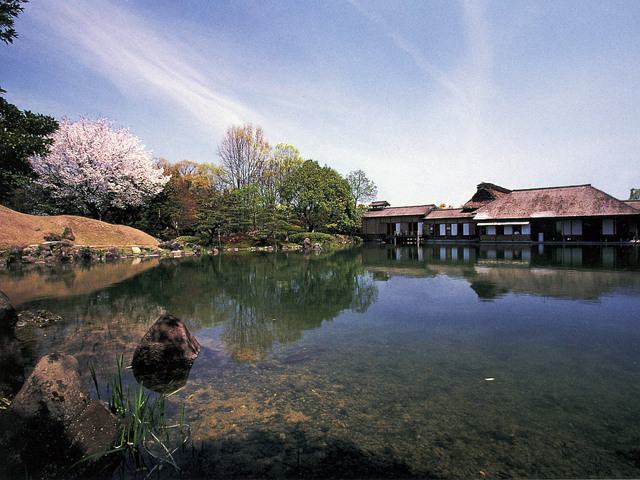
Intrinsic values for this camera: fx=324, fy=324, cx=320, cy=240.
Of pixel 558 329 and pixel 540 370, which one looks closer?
pixel 540 370

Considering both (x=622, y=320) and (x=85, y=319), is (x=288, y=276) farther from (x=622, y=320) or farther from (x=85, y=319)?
(x=622, y=320)

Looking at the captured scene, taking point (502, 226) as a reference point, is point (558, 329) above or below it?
below

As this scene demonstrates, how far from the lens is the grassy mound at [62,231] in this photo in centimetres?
1667

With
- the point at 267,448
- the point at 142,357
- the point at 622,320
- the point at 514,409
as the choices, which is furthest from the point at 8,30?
the point at 622,320

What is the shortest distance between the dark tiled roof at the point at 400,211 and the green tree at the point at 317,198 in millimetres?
5173

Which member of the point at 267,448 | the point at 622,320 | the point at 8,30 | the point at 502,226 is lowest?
the point at 267,448

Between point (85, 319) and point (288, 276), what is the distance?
6.09 meters

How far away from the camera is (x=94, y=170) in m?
22.5

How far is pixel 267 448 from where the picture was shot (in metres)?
2.45

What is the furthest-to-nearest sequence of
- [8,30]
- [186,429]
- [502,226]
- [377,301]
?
[502,226] < [8,30] < [377,301] < [186,429]

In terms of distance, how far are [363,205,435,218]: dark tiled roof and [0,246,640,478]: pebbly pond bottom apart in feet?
100

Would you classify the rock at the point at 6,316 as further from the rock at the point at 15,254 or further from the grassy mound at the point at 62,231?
the grassy mound at the point at 62,231

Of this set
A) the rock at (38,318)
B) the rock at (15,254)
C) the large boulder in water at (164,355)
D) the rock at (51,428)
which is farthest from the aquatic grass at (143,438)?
the rock at (15,254)

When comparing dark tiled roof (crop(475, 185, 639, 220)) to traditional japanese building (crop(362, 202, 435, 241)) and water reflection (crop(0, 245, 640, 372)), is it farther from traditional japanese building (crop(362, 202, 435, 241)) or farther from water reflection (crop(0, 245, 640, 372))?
water reflection (crop(0, 245, 640, 372))
